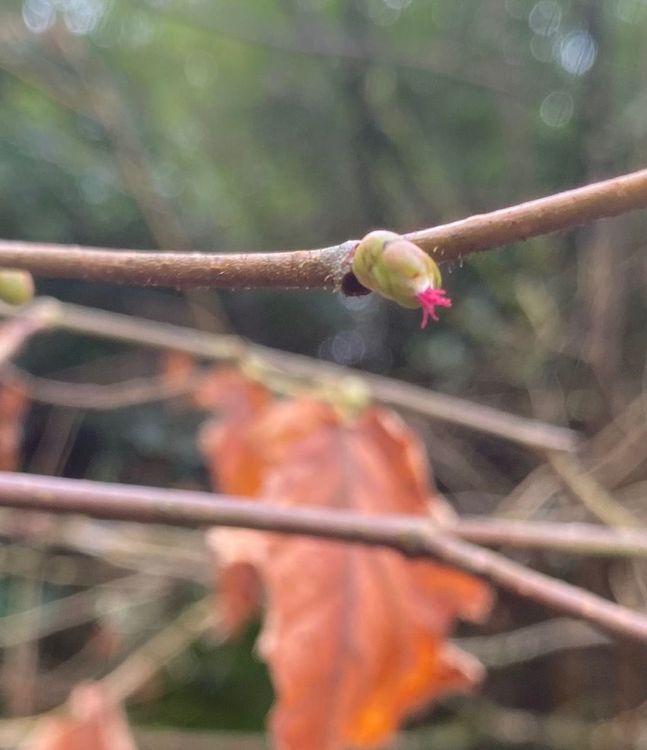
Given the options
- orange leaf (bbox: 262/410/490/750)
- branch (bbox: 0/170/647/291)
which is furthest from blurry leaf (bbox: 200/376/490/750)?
branch (bbox: 0/170/647/291)

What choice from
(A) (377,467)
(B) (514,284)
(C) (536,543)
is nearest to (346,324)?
(B) (514,284)

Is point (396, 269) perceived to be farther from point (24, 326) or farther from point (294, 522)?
point (24, 326)

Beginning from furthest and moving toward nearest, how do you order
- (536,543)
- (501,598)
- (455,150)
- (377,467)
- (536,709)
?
(455,150) → (536,709) → (501,598) → (377,467) → (536,543)

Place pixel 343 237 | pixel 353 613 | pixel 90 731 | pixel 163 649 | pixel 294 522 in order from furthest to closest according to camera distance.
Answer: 1. pixel 343 237
2. pixel 163 649
3. pixel 90 731
4. pixel 353 613
5. pixel 294 522

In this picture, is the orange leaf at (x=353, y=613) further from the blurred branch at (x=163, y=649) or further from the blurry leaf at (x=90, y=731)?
the blurred branch at (x=163, y=649)

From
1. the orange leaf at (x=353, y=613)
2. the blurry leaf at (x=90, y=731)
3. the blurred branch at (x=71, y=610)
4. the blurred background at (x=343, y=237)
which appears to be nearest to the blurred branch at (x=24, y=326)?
the orange leaf at (x=353, y=613)

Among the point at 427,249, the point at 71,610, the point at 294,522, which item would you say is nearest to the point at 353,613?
the point at 294,522

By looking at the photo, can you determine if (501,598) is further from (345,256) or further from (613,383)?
(345,256)
